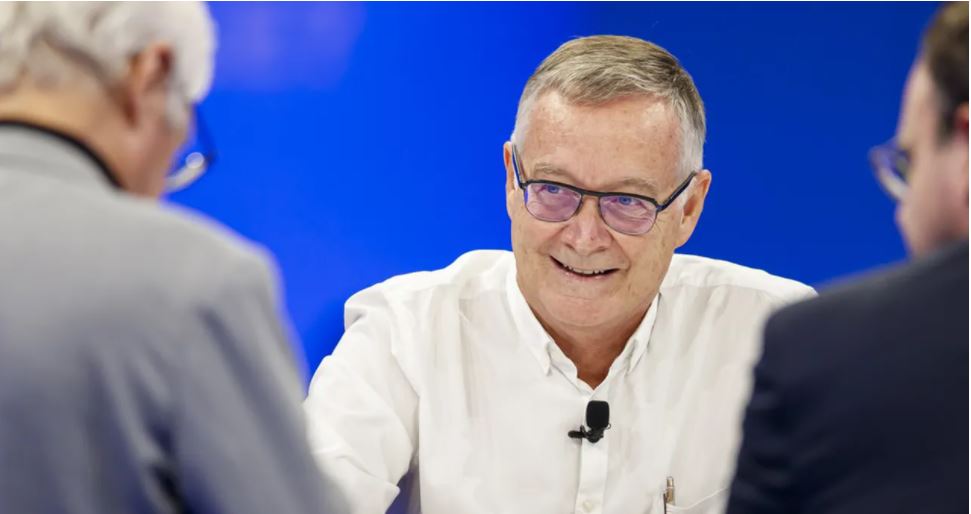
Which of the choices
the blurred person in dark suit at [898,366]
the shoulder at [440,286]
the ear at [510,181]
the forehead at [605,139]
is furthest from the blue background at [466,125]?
the blurred person in dark suit at [898,366]

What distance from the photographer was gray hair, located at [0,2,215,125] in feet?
3.88

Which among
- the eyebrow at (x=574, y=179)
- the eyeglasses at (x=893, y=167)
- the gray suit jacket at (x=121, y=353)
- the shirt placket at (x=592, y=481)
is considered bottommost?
the shirt placket at (x=592, y=481)

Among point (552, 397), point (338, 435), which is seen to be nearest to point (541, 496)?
point (552, 397)

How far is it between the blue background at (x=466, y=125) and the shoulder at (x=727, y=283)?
1.74 ft

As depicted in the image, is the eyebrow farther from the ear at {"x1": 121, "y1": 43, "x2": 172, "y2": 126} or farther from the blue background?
the ear at {"x1": 121, "y1": 43, "x2": 172, "y2": 126}

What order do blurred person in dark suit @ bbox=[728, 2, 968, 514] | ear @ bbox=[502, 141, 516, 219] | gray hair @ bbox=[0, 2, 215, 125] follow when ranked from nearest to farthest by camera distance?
blurred person in dark suit @ bbox=[728, 2, 968, 514] → gray hair @ bbox=[0, 2, 215, 125] → ear @ bbox=[502, 141, 516, 219]

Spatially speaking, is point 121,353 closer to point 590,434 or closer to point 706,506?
point 590,434

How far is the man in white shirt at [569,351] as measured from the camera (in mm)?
2250

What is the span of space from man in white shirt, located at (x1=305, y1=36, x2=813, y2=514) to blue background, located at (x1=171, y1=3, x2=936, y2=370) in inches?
13.5

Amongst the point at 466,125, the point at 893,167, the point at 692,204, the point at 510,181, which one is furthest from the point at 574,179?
the point at 893,167

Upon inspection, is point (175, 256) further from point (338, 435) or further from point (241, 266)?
point (338, 435)

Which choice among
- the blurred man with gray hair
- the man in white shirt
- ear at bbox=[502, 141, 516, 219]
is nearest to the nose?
the man in white shirt

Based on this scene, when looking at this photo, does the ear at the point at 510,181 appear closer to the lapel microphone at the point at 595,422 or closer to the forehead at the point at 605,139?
the forehead at the point at 605,139

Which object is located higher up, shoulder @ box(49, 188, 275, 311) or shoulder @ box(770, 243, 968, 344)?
shoulder @ box(770, 243, 968, 344)
